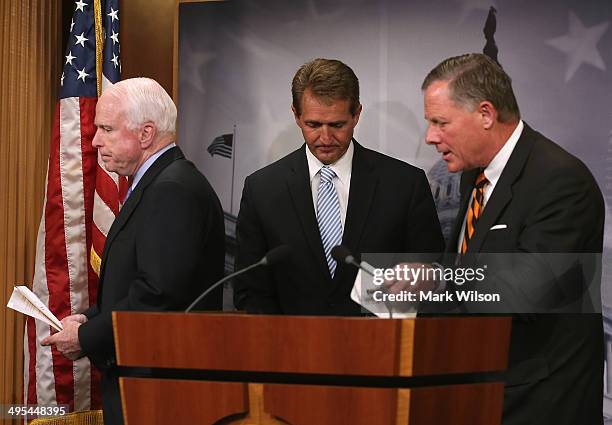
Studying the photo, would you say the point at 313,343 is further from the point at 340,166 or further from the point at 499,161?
the point at 340,166

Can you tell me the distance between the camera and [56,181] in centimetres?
470

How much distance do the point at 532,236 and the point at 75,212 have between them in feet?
9.20

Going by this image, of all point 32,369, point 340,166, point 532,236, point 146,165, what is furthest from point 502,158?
point 32,369

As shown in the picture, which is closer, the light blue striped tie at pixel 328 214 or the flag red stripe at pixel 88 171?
the light blue striped tie at pixel 328 214

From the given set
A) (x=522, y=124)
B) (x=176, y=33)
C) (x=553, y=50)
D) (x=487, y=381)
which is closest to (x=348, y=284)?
(x=522, y=124)

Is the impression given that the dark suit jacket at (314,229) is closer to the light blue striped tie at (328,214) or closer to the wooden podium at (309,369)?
the light blue striped tie at (328,214)

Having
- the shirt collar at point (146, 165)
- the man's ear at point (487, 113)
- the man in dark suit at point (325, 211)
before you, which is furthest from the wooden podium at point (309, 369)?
the man in dark suit at point (325, 211)

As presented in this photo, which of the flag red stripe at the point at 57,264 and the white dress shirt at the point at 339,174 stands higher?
the white dress shirt at the point at 339,174

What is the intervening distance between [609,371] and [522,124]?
1.75 metres

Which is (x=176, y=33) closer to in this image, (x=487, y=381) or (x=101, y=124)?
(x=101, y=124)

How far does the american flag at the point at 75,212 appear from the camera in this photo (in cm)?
461
